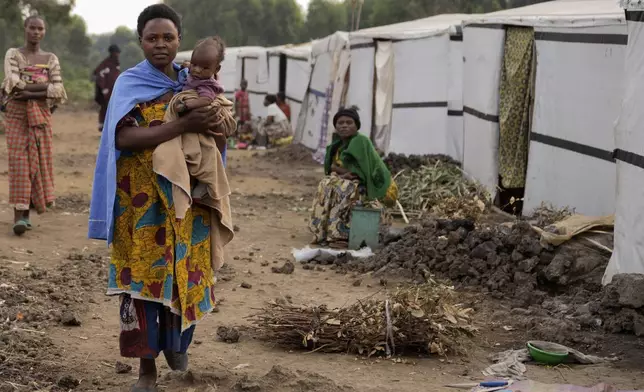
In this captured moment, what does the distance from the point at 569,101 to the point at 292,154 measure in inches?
340

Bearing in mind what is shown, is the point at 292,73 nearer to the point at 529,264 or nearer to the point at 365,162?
the point at 365,162

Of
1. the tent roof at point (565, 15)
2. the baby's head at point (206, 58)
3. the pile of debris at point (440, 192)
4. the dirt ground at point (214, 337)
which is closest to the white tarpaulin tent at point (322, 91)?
the pile of debris at point (440, 192)

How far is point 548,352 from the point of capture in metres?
4.49

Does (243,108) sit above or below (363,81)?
below

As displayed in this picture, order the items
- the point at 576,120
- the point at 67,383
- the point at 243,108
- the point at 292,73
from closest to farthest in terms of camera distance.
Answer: the point at 67,383
the point at 576,120
the point at 292,73
the point at 243,108

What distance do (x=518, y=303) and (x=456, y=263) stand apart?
0.82 metres

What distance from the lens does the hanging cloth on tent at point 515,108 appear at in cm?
931

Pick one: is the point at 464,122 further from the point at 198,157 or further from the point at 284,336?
the point at 198,157

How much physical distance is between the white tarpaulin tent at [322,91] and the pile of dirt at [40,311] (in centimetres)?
858

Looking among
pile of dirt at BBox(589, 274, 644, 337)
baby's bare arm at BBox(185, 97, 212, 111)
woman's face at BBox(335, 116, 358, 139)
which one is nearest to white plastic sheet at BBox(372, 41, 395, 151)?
woman's face at BBox(335, 116, 358, 139)

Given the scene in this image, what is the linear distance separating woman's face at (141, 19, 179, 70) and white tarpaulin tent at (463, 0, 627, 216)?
14.1ft

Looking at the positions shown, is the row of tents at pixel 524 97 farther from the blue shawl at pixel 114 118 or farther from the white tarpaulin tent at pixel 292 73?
the blue shawl at pixel 114 118

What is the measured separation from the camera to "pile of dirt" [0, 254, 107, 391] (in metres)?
4.09

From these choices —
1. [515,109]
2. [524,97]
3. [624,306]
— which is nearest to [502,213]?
[515,109]
